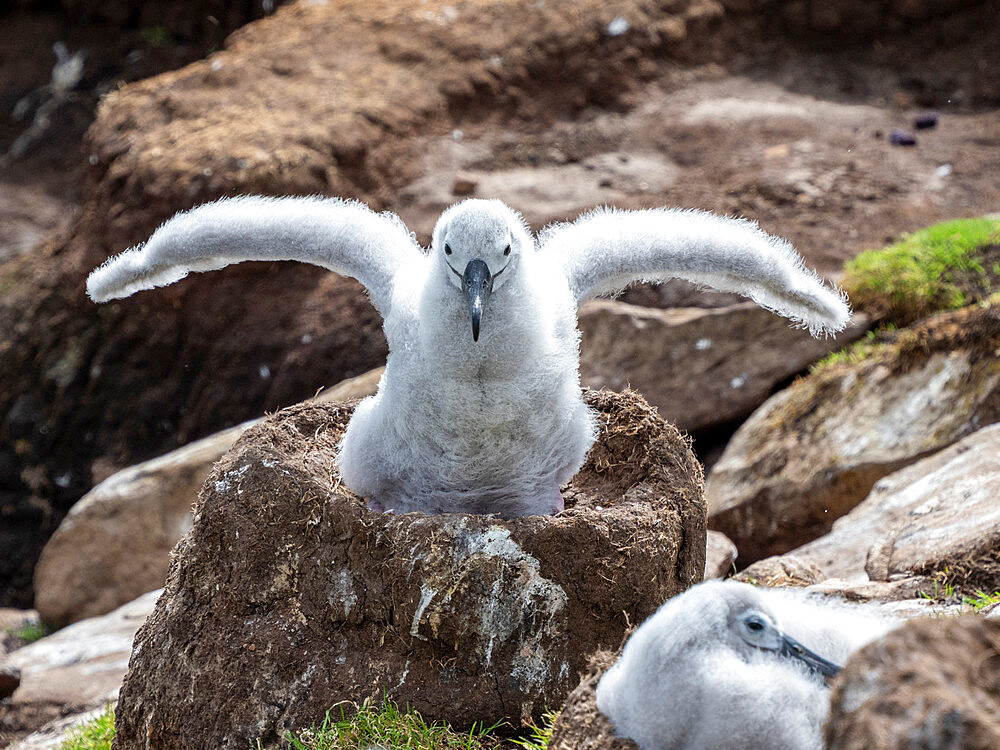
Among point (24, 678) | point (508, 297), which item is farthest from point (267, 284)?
point (508, 297)

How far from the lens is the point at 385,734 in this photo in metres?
3.93

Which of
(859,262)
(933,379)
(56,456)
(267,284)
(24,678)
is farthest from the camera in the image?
(56,456)

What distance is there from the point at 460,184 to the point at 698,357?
136 inches

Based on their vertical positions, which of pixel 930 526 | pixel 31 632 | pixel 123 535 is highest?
pixel 930 526

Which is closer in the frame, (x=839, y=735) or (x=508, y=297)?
(x=839, y=735)

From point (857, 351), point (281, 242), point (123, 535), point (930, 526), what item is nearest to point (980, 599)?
point (930, 526)

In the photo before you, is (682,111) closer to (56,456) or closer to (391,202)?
(391,202)

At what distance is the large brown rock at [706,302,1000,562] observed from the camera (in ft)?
21.3

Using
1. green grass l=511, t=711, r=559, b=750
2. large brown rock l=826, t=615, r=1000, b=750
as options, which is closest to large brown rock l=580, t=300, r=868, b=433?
green grass l=511, t=711, r=559, b=750

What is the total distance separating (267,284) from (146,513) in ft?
9.30

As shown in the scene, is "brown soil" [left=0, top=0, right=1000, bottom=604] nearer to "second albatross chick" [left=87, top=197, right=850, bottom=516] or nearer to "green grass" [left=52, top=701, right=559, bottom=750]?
"second albatross chick" [left=87, top=197, right=850, bottom=516]

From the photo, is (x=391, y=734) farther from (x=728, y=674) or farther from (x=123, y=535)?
(x=123, y=535)

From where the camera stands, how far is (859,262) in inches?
321

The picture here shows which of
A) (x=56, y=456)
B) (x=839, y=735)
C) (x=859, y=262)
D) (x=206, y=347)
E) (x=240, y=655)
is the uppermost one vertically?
(x=839, y=735)
